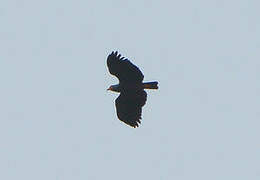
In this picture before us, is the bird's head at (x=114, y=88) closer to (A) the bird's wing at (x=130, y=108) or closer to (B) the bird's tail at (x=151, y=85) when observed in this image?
(A) the bird's wing at (x=130, y=108)

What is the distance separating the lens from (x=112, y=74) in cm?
4128

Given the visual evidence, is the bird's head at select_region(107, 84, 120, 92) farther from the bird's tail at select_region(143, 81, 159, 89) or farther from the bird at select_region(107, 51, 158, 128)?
the bird's tail at select_region(143, 81, 159, 89)

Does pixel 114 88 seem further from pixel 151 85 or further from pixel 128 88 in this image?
A: pixel 151 85

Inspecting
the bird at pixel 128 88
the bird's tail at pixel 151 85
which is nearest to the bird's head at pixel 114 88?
the bird at pixel 128 88

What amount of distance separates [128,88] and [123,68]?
69 cm

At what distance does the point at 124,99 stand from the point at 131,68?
1196 millimetres

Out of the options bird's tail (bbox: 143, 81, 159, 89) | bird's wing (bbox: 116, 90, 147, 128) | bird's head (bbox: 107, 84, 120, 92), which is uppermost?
bird's head (bbox: 107, 84, 120, 92)

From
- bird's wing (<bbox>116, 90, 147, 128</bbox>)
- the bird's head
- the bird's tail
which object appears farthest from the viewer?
the bird's head

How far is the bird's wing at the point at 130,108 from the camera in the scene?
41.3 m

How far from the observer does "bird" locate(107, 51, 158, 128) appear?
134 feet

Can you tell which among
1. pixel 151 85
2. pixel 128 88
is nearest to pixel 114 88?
pixel 128 88

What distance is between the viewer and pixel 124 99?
1634 inches

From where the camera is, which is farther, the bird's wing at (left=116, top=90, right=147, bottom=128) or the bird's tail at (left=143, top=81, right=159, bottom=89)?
the bird's wing at (left=116, top=90, right=147, bottom=128)

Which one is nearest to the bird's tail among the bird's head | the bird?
the bird
